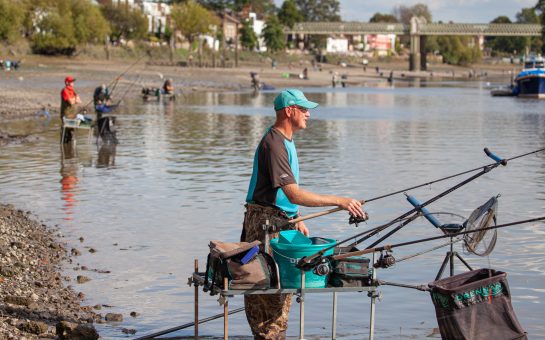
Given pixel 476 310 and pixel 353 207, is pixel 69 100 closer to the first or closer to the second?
pixel 353 207

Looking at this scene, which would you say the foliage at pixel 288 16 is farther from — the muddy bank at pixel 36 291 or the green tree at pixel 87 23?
the muddy bank at pixel 36 291

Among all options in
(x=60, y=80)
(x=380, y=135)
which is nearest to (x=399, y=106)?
(x=60, y=80)

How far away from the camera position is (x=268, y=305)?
7.30m

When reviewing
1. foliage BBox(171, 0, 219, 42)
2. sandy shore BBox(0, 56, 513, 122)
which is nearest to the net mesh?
sandy shore BBox(0, 56, 513, 122)

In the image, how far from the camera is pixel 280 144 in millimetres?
7270

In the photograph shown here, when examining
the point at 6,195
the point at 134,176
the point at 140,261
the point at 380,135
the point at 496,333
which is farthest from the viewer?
the point at 380,135

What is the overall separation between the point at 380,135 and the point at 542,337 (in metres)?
A: 24.8

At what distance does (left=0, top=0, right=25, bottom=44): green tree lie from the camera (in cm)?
7481

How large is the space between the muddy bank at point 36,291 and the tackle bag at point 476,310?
9.70ft

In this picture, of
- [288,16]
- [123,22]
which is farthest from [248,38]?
[123,22]

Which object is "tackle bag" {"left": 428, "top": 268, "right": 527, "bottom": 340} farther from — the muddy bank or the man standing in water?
the muddy bank

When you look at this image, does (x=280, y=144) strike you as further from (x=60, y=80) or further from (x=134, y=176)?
(x=60, y=80)

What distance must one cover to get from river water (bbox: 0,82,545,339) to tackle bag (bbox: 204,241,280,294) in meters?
2.21

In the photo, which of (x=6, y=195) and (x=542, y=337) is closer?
(x=542, y=337)
